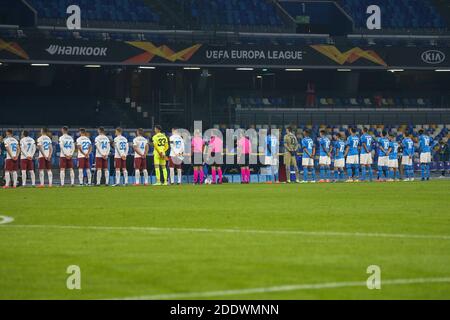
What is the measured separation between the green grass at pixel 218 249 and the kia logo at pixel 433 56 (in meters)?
28.1

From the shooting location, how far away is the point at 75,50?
4394 centimetres

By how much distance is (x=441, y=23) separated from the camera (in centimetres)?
5331

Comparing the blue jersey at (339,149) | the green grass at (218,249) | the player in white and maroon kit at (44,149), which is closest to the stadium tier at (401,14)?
the blue jersey at (339,149)

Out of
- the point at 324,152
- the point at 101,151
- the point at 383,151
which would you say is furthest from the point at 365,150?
the point at 101,151

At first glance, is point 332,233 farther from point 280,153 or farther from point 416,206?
point 280,153

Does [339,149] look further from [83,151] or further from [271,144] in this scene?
[83,151]

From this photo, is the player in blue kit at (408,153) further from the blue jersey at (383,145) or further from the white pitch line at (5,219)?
the white pitch line at (5,219)

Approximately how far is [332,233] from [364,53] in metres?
34.8

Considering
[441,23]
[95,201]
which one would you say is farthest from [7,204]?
[441,23]

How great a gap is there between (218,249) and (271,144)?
24.7 meters

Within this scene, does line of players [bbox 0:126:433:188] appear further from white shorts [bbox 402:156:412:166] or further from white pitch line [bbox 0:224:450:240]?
white pitch line [bbox 0:224:450:240]

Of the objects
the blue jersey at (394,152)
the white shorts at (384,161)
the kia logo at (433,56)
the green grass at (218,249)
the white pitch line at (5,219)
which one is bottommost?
the green grass at (218,249)

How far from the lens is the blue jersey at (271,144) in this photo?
36.8 m

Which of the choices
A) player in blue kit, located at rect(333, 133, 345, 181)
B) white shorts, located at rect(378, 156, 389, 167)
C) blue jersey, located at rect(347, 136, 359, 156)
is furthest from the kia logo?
blue jersey, located at rect(347, 136, 359, 156)
